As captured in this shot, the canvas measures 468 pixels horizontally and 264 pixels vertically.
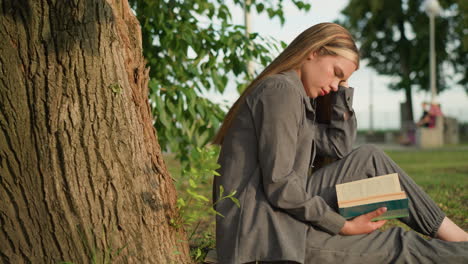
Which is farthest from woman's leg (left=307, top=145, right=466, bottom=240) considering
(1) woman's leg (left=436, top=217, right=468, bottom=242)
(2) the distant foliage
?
(2) the distant foliage

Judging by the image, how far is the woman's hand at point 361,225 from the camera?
2582 mm

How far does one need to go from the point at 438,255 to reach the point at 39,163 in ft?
5.97

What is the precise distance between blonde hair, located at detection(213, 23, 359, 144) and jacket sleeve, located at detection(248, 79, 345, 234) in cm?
23

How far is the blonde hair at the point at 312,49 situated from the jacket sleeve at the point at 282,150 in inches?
9.0

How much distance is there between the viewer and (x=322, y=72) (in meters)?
2.79

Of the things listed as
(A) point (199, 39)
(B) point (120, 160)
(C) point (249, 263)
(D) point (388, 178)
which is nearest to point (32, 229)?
(B) point (120, 160)

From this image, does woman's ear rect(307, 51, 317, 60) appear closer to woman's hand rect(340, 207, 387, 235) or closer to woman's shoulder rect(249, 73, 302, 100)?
woman's shoulder rect(249, 73, 302, 100)

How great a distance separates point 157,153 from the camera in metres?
2.71

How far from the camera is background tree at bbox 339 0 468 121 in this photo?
31.3 m

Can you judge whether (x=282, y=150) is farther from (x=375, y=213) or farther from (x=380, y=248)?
(x=380, y=248)

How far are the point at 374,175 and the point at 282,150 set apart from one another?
708 millimetres

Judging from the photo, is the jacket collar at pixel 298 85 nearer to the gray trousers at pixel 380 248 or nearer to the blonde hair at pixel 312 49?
the blonde hair at pixel 312 49

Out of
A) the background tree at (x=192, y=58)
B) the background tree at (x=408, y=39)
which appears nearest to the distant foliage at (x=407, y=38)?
the background tree at (x=408, y=39)

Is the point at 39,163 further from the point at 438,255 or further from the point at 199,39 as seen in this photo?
the point at 199,39
